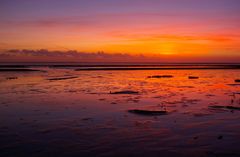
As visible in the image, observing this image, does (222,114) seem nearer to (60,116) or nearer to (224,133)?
(224,133)

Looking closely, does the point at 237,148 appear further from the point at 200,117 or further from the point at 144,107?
the point at 144,107

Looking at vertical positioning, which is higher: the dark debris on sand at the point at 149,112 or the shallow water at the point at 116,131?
the dark debris on sand at the point at 149,112

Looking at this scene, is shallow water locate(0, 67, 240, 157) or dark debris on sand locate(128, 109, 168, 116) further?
dark debris on sand locate(128, 109, 168, 116)

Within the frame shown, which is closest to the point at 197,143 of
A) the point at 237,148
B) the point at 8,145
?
the point at 237,148

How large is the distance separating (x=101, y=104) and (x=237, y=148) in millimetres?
9352

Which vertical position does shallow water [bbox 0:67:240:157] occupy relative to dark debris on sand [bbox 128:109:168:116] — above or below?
below

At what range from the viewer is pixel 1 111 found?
43.4 feet

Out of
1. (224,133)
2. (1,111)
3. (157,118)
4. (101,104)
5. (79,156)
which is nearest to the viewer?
(79,156)

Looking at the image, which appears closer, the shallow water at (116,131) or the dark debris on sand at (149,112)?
the shallow water at (116,131)

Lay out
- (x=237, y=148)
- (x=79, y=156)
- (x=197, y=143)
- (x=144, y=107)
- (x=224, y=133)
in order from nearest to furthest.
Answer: (x=79, y=156) → (x=237, y=148) → (x=197, y=143) → (x=224, y=133) → (x=144, y=107)

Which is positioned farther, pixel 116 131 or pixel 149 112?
pixel 149 112

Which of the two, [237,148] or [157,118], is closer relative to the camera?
[237,148]

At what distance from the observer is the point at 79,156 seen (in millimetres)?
7047

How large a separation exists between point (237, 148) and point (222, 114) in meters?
5.05
